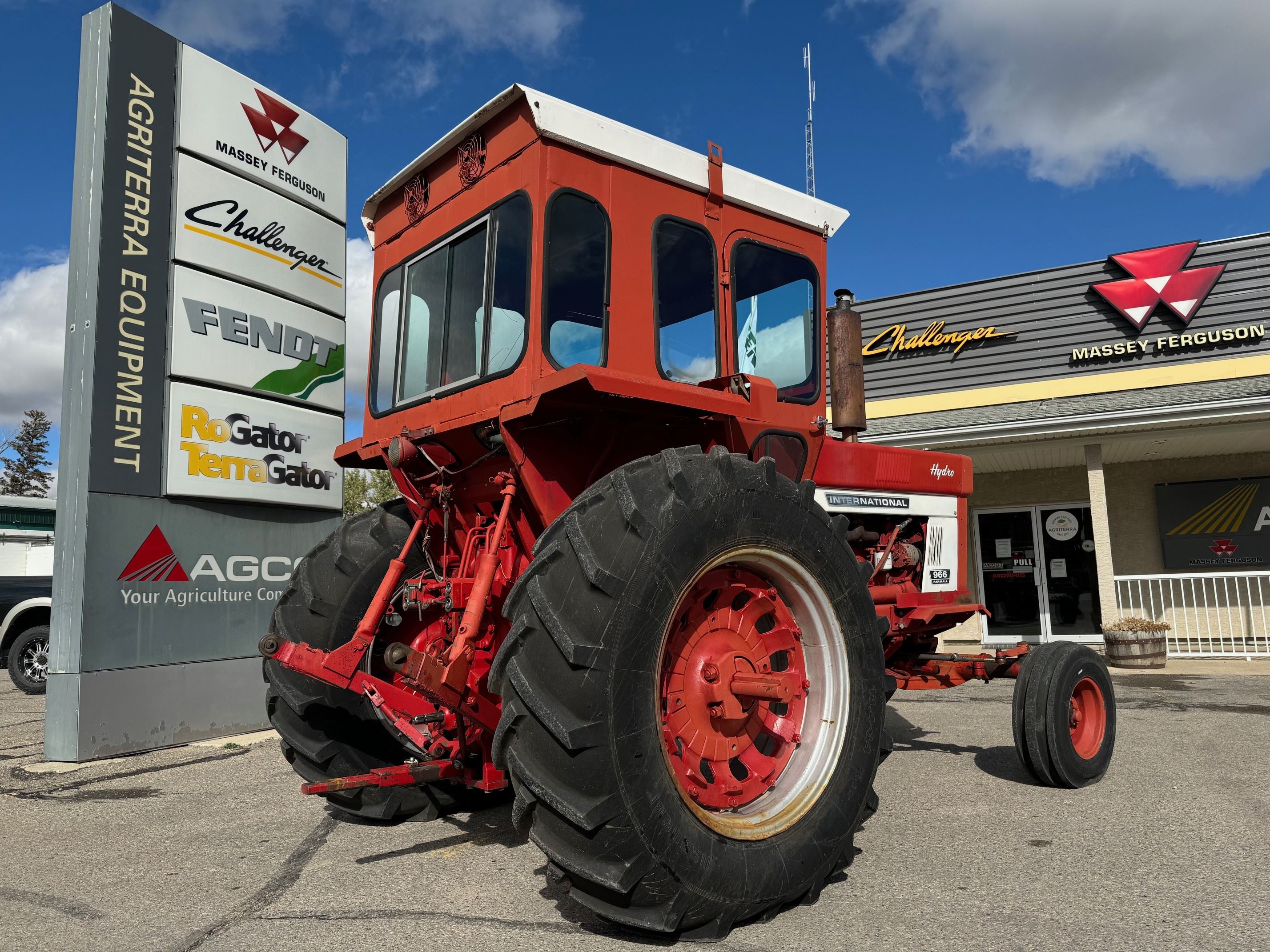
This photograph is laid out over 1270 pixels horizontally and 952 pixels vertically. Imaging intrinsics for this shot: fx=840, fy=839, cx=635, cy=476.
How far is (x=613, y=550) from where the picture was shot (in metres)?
2.59

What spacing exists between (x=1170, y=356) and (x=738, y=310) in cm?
1197

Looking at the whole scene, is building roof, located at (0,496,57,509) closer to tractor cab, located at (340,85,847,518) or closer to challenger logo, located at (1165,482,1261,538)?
tractor cab, located at (340,85,847,518)

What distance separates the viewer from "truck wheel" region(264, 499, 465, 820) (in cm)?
383

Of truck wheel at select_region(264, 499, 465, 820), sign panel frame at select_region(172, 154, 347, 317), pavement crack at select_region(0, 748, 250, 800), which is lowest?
pavement crack at select_region(0, 748, 250, 800)

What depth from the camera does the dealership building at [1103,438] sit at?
1155cm

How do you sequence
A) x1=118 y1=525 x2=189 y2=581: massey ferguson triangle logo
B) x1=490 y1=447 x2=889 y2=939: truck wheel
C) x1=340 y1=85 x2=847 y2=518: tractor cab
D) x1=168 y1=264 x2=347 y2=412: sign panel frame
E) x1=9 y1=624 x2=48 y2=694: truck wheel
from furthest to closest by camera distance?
x1=9 y1=624 x2=48 y2=694: truck wheel → x1=168 y1=264 x2=347 y2=412: sign panel frame → x1=118 y1=525 x2=189 y2=581: massey ferguson triangle logo → x1=340 y1=85 x2=847 y2=518: tractor cab → x1=490 y1=447 x2=889 y2=939: truck wheel

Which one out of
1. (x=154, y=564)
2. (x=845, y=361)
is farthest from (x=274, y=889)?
(x=154, y=564)

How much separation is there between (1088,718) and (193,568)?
259 inches

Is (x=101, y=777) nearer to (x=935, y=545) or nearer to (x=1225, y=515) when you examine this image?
(x=935, y=545)

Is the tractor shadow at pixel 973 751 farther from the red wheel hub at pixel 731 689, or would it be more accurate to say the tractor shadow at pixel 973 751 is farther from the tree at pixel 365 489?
the tree at pixel 365 489

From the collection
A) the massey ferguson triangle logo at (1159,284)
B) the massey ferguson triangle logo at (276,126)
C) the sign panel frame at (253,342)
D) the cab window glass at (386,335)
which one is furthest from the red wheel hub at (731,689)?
the massey ferguson triangle logo at (1159,284)

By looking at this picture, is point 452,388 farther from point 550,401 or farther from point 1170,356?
point 1170,356

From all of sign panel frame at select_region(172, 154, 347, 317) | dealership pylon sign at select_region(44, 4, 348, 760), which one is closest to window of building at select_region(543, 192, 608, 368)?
dealership pylon sign at select_region(44, 4, 348, 760)

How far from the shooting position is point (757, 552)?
A: 9.93 feet
